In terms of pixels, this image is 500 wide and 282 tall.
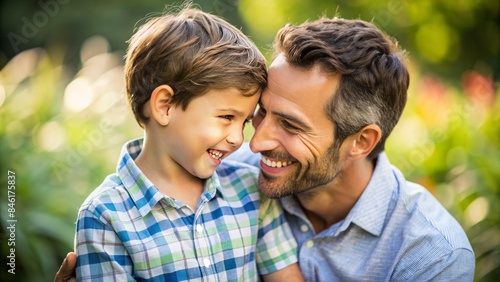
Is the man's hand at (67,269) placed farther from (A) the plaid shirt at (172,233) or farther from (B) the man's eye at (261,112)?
(B) the man's eye at (261,112)

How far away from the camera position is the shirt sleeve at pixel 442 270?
268cm

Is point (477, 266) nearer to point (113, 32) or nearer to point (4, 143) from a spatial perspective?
point (4, 143)

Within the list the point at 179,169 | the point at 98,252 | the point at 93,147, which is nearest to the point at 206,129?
the point at 179,169

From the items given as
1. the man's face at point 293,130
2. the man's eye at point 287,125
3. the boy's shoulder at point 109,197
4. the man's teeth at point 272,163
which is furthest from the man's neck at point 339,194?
the boy's shoulder at point 109,197

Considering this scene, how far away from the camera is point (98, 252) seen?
2.31 metres

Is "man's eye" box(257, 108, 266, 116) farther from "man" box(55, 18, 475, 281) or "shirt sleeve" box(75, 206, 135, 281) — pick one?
"shirt sleeve" box(75, 206, 135, 281)

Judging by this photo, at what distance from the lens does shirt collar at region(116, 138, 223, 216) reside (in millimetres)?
2432

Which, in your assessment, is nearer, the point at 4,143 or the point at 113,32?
the point at 4,143

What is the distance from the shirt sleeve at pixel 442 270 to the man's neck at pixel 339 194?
473 millimetres

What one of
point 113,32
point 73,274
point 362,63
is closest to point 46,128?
point 73,274

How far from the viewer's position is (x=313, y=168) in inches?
113

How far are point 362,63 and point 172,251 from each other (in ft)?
3.94

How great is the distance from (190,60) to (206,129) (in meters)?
0.28

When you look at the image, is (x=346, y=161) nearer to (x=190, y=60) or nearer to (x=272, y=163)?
(x=272, y=163)
